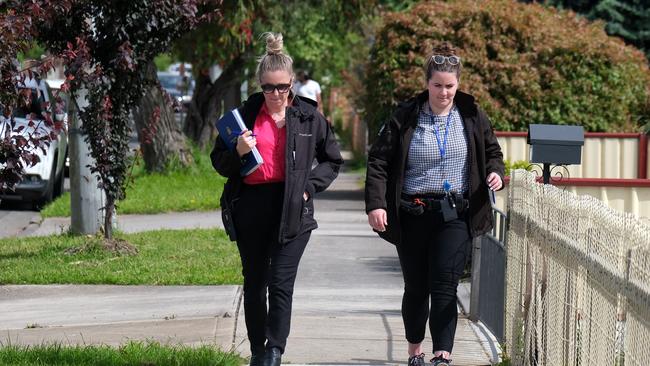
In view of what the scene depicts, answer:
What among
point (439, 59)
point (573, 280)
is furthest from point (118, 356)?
point (573, 280)

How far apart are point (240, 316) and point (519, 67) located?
845cm

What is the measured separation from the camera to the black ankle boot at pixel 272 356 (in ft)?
21.0

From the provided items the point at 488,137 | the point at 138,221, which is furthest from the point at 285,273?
the point at 138,221

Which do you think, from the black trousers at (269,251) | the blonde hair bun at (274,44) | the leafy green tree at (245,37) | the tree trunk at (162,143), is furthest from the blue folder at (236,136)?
the tree trunk at (162,143)

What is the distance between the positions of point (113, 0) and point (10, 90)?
108 inches

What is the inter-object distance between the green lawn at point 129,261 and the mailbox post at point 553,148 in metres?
3.25

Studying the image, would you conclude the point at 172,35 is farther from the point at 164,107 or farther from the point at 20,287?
the point at 164,107

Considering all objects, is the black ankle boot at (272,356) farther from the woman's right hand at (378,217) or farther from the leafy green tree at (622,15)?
the leafy green tree at (622,15)

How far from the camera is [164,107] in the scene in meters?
21.1

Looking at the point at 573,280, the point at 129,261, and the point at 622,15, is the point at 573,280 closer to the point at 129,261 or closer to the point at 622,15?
the point at 129,261

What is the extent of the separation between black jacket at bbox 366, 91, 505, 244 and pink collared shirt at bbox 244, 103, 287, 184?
1.44ft

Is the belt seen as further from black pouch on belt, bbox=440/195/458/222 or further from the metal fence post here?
the metal fence post

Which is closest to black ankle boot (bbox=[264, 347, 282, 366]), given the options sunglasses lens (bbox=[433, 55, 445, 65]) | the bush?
sunglasses lens (bbox=[433, 55, 445, 65])

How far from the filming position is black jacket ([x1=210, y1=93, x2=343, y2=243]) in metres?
6.30
